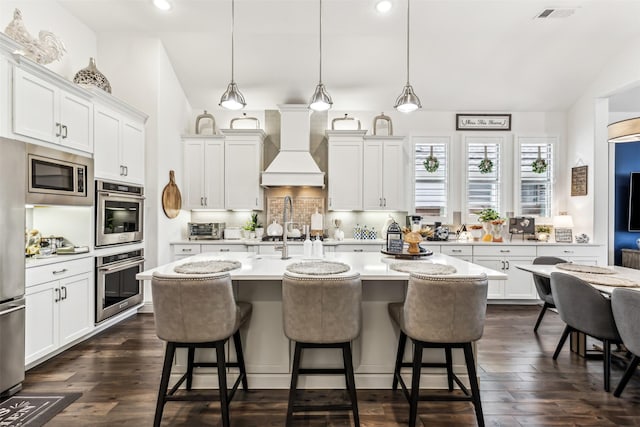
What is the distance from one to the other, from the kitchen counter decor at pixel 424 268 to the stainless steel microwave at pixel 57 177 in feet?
9.45

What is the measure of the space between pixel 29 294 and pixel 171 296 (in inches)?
65.8

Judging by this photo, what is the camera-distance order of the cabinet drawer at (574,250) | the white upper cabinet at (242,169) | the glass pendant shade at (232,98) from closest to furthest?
the glass pendant shade at (232,98), the cabinet drawer at (574,250), the white upper cabinet at (242,169)

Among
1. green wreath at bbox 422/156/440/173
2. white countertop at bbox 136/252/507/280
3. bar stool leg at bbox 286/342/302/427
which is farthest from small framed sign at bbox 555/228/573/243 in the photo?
bar stool leg at bbox 286/342/302/427

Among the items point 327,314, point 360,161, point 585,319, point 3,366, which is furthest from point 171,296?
point 360,161

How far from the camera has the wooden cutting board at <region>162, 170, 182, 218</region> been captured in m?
4.57

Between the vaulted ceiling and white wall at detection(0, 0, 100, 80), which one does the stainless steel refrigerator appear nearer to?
white wall at detection(0, 0, 100, 80)

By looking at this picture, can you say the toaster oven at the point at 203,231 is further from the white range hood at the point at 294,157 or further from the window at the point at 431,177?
the window at the point at 431,177

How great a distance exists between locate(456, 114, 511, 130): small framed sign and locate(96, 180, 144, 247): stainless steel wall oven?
493 cm

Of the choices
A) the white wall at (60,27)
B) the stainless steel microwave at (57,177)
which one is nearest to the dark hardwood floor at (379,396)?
the stainless steel microwave at (57,177)

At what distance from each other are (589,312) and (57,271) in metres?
4.41

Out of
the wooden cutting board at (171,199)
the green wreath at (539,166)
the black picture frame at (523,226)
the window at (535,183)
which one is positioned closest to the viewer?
the wooden cutting board at (171,199)

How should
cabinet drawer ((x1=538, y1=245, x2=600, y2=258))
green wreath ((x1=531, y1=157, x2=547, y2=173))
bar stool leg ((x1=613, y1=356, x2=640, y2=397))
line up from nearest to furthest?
bar stool leg ((x1=613, y1=356, x2=640, y2=397))
cabinet drawer ((x1=538, y1=245, x2=600, y2=258))
green wreath ((x1=531, y1=157, x2=547, y2=173))

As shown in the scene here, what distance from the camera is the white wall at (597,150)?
4676 millimetres

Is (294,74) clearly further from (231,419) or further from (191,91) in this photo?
(231,419)
